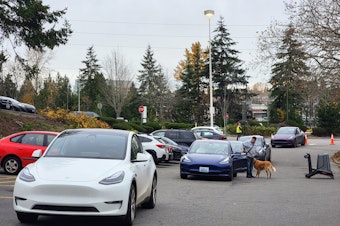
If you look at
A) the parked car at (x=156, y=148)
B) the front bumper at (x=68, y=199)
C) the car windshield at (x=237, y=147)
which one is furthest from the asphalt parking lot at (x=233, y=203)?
the parked car at (x=156, y=148)

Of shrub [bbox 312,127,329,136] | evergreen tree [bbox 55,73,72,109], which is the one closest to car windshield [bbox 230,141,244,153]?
shrub [bbox 312,127,329,136]

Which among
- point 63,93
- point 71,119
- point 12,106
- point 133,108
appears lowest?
point 71,119

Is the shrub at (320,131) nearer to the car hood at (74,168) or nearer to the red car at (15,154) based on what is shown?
the red car at (15,154)

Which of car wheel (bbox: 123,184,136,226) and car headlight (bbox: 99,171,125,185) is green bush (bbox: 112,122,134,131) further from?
car headlight (bbox: 99,171,125,185)

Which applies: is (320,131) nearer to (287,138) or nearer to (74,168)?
(287,138)

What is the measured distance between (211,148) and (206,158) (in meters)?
1.06

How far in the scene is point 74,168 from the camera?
7.36 m

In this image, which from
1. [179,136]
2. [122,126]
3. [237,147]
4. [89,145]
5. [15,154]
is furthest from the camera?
[122,126]

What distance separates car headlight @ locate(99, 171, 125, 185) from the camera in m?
7.19

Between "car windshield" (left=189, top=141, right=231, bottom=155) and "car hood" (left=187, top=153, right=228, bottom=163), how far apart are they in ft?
1.60

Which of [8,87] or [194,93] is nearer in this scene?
[8,87]

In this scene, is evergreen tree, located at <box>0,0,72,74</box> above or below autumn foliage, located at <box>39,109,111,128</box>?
above

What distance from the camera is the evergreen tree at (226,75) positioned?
247ft

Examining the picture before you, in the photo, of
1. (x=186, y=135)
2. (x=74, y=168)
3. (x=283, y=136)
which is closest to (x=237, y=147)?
(x=186, y=135)
